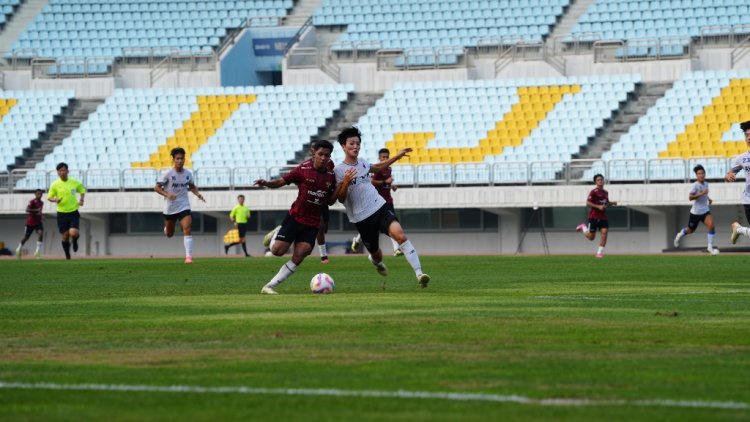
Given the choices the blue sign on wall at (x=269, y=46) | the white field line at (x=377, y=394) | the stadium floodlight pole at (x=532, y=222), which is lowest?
the stadium floodlight pole at (x=532, y=222)

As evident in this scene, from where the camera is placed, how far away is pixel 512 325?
472 inches

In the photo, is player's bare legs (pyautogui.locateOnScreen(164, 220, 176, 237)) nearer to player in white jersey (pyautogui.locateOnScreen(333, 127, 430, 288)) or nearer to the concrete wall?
player in white jersey (pyautogui.locateOnScreen(333, 127, 430, 288))

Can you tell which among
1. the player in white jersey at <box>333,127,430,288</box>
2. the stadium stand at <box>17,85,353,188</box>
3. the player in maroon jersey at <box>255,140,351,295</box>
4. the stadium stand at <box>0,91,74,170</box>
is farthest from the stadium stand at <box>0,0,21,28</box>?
the player in maroon jersey at <box>255,140,351,295</box>

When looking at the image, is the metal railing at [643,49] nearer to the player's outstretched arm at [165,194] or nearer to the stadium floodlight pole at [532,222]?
the stadium floodlight pole at [532,222]

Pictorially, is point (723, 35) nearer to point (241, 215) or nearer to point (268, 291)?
point (241, 215)

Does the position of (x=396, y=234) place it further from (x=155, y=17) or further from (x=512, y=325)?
(x=155, y=17)

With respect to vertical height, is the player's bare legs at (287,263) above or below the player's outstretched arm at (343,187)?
below

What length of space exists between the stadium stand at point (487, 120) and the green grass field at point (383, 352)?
2513 cm

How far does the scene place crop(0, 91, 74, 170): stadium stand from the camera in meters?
48.5

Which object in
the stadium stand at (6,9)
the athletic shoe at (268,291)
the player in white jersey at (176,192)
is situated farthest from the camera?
the stadium stand at (6,9)

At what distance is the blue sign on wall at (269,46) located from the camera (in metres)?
53.1

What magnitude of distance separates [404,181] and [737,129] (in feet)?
31.5

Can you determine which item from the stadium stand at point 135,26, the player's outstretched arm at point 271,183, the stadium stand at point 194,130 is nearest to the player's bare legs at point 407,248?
the player's outstretched arm at point 271,183

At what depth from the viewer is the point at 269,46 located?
53.4 metres
